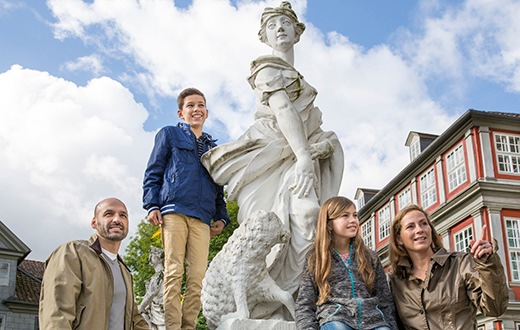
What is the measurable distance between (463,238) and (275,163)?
26.2m

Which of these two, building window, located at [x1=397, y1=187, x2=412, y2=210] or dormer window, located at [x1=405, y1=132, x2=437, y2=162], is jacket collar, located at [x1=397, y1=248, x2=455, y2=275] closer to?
building window, located at [x1=397, y1=187, x2=412, y2=210]

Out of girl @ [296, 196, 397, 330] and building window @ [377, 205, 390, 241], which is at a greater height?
building window @ [377, 205, 390, 241]

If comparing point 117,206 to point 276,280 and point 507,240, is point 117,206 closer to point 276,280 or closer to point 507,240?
point 276,280

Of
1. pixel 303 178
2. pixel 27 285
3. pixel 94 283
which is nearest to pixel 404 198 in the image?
pixel 27 285

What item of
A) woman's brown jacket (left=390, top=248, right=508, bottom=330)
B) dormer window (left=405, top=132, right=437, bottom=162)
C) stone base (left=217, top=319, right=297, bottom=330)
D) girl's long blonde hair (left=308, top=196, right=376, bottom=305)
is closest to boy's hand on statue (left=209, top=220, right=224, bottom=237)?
stone base (left=217, top=319, right=297, bottom=330)

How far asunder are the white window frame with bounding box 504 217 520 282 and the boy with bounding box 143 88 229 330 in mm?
24675

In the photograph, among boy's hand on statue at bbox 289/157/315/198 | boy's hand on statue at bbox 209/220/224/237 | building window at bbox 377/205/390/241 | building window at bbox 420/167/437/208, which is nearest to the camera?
boy's hand on statue at bbox 289/157/315/198

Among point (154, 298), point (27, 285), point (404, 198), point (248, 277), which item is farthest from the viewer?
point (404, 198)

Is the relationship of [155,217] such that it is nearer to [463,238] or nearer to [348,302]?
[348,302]

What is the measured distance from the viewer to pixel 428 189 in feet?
112

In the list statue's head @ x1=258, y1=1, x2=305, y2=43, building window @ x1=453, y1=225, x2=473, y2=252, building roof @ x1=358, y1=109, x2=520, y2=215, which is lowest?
statue's head @ x1=258, y1=1, x2=305, y2=43

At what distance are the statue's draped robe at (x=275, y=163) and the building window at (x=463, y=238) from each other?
24.9 metres

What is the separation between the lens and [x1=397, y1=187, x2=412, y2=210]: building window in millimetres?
36353

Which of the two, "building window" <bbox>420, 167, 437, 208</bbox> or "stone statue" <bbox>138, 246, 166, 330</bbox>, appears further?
"building window" <bbox>420, 167, 437, 208</bbox>
